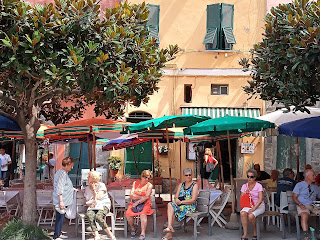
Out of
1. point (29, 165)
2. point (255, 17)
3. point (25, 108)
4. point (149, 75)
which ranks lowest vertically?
point (29, 165)

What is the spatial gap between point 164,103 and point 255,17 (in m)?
4.90

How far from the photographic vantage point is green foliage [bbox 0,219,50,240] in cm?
905

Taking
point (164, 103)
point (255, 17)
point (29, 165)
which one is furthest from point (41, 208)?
point (255, 17)

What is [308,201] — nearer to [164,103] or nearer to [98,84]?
[98,84]

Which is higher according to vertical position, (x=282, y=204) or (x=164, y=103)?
(x=164, y=103)

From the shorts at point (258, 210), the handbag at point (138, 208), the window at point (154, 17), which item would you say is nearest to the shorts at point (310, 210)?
the shorts at point (258, 210)

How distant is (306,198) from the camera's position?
922cm

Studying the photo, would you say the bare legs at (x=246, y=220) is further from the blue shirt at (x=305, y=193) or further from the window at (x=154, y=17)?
the window at (x=154, y=17)

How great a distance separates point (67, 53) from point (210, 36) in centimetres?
1079

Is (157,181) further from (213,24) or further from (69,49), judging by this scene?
(69,49)

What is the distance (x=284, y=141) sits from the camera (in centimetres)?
1845

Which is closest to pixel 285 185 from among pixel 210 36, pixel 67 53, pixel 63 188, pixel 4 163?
pixel 63 188

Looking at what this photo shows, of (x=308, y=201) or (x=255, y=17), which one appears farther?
(x=255, y=17)

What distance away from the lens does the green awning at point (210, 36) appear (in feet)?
61.3
